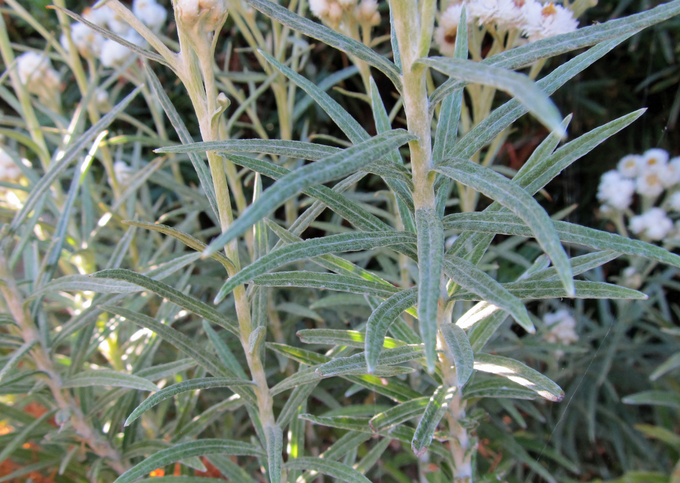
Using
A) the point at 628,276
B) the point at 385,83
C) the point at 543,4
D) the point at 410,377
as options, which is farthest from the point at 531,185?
the point at 385,83

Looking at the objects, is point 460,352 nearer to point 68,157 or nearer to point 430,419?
point 430,419

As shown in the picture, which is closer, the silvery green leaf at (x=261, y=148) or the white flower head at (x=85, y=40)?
the silvery green leaf at (x=261, y=148)

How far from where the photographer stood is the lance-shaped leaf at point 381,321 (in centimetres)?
32

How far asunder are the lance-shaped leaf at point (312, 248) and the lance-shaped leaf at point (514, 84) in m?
0.14

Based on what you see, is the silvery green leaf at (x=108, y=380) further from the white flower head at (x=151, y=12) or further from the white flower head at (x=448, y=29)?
the white flower head at (x=151, y=12)

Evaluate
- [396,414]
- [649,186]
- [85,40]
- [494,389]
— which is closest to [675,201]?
[649,186]

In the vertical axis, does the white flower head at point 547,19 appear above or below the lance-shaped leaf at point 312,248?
above

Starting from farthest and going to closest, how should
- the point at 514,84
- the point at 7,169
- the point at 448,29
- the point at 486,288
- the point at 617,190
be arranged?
the point at 617,190
the point at 7,169
the point at 448,29
the point at 486,288
the point at 514,84

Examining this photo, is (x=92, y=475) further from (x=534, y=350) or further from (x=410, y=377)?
(x=534, y=350)

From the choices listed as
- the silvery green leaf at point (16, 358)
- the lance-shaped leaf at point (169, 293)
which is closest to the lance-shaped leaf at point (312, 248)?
the lance-shaped leaf at point (169, 293)

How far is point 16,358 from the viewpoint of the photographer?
0.54 m

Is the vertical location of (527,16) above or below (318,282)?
above

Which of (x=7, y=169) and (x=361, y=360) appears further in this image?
(x=7, y=169)

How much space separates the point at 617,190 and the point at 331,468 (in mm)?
823
